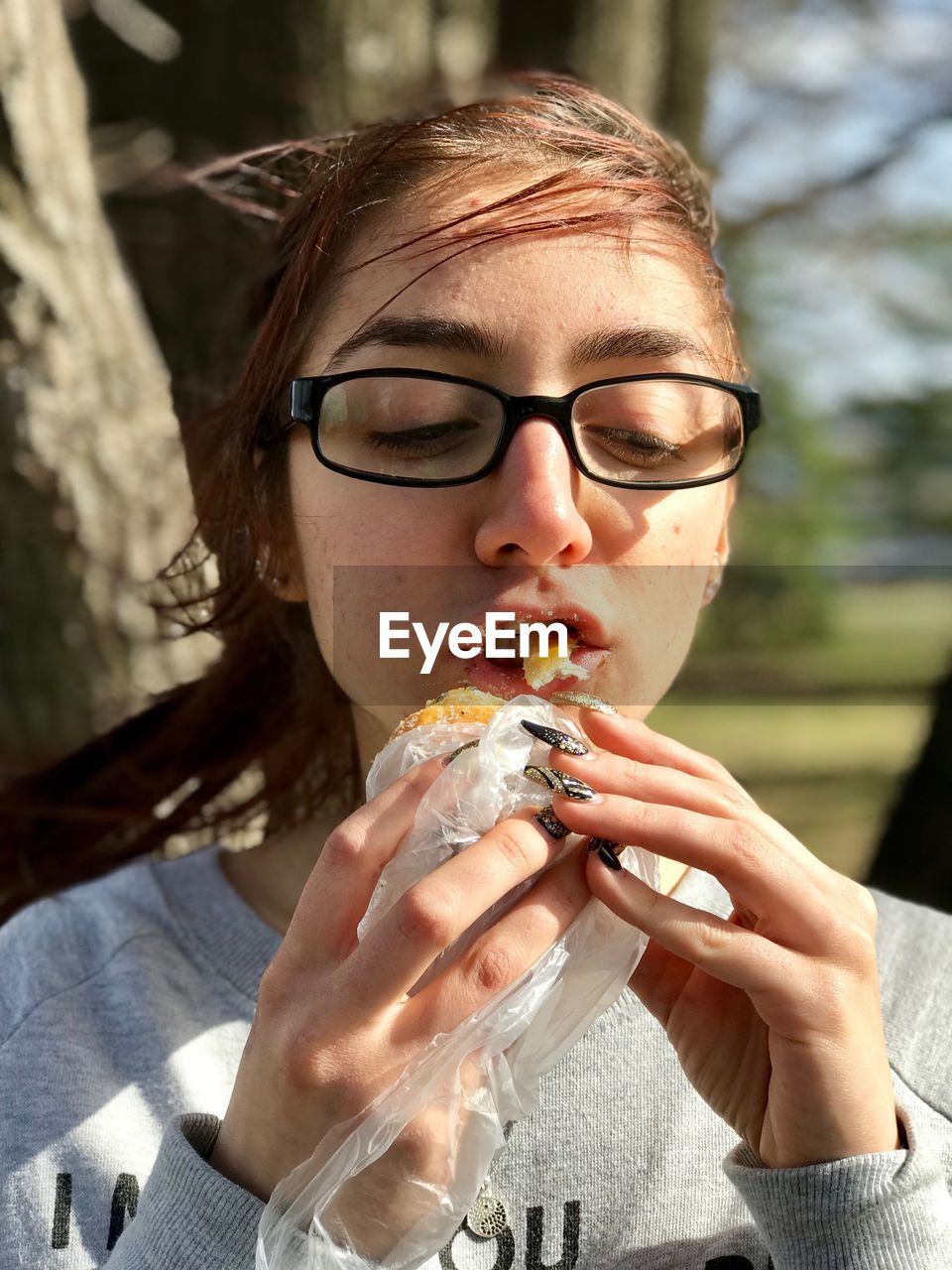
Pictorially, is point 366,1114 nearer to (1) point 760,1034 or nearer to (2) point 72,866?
(1) point 760,1034

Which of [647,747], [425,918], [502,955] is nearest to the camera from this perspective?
[425,918]

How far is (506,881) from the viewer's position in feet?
4.88

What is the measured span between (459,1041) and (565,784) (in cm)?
39

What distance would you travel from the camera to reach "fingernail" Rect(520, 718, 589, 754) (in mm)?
1586

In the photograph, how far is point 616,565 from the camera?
193cm

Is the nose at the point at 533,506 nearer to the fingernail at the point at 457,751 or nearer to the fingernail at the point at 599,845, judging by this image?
the fingernail at the point at 457,751

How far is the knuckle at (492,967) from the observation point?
150cm

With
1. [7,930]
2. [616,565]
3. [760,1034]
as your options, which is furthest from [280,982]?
[7,930]


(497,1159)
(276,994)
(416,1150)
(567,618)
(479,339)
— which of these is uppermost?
(479,339)

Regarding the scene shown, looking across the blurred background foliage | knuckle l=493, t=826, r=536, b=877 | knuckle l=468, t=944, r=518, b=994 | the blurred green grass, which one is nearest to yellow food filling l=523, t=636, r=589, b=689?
knuckle l=493, t=826, r=536, b=877

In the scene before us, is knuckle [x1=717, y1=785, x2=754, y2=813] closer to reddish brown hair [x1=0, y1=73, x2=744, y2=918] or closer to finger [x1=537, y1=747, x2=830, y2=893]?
finger [x1=537, y1=747, x2=830, y2=893]

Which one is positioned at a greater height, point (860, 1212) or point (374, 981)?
point (374, 981)

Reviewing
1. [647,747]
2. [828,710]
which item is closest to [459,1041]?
[647,747]

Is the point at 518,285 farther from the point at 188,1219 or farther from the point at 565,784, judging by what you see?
the point at 188,1219
